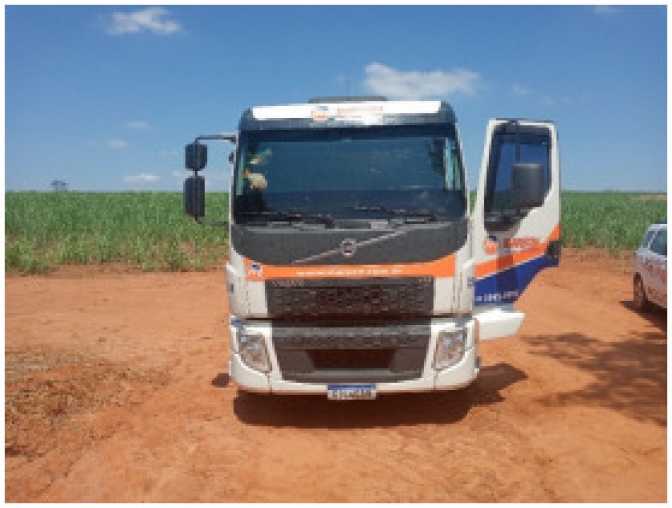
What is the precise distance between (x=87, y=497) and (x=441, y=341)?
3191mm

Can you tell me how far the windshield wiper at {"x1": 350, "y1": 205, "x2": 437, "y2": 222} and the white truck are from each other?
1 centimetres

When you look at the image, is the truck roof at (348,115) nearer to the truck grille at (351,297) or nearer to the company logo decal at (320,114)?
the company logo decal at (320,114)

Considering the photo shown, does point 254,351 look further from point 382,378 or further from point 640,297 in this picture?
point 640,297

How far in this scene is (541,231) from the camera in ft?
22.3

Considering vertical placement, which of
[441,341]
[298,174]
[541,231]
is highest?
[298,174]

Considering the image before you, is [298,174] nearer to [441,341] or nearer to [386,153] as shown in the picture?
[386,153]

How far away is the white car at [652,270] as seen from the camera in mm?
11094

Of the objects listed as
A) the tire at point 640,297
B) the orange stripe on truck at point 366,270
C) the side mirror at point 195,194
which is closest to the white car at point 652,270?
the tire at point 640,297

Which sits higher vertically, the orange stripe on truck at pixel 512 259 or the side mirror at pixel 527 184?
the side mirror at pixel 527 184

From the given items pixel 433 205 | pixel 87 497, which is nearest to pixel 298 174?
pixel 433 205

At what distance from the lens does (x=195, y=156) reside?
642 centimetres

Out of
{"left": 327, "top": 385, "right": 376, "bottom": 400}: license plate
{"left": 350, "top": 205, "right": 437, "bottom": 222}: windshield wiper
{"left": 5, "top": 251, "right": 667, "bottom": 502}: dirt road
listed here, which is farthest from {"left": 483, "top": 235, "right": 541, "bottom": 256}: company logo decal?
{"left": 327, "top": 385, "right": 376, "bottom": 400}: license plate

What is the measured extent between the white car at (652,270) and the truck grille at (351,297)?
702 centimetres

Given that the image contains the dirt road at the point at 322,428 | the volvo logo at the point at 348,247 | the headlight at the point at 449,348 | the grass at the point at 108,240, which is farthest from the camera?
the grass at the point at 108,240
